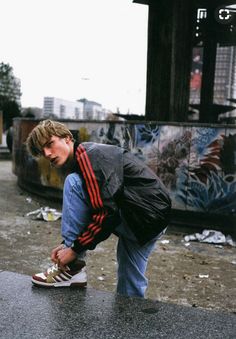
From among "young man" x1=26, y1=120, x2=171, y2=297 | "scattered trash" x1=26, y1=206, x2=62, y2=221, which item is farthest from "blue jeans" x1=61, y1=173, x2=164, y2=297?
"scattered trash" x1=26, y1=206, x2=62, y2=221

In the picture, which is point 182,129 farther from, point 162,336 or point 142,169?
point 162,336

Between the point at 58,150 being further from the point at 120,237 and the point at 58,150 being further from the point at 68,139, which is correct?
the point at 120,237

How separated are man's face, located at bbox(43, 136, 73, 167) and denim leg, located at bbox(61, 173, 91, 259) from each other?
0.41ft

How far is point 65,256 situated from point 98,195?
51 cm

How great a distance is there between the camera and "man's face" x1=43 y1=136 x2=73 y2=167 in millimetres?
2613

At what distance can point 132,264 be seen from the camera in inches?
115

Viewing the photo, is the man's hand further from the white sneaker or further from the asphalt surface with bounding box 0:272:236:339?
the asphalt surface with bounding box 0:272:236:339

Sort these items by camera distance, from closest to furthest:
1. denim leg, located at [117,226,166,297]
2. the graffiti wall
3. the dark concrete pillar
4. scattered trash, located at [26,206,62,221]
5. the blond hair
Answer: the blond hair
denim leg, located at [117,226,166,297]
the graffiti wall
scattered trash, located at [26,206,62,221]
the dark concrete pillar

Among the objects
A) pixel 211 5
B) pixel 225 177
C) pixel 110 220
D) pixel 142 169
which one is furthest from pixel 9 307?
pixel 211 5

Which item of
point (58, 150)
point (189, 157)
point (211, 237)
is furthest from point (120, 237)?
point (189, 157)

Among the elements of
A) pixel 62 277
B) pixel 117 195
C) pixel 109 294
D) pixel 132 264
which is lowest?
pixel 109 294

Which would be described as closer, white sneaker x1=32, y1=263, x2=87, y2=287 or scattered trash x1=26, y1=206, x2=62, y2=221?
white sneaker x1=32, y1=263, x2=87, y2=287

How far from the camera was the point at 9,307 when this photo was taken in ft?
9.11

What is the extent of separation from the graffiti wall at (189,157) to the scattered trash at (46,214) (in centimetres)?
179
